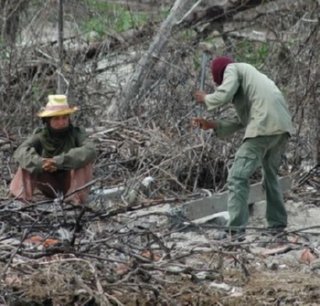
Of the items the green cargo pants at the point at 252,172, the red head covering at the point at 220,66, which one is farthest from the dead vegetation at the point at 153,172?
the red head covering at the point at 220,66

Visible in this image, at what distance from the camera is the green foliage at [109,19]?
48.8 ft

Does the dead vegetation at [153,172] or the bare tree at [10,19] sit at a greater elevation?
the bare tree at [10,19]

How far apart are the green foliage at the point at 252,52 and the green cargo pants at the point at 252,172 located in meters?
4.87

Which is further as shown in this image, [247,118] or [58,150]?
[58,150]

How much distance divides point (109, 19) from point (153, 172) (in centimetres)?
474

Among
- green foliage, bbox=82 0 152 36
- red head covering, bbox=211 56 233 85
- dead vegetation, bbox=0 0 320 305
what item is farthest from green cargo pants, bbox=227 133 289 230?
green foliage, bbox=82 0 152 36

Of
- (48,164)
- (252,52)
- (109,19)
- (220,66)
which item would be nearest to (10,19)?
(109,19)

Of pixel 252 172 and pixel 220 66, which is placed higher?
pixel 220 66

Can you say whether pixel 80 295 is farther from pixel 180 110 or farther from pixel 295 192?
pixel 180 110

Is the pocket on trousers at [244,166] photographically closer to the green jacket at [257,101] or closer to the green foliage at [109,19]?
the green jacket at [257,101]

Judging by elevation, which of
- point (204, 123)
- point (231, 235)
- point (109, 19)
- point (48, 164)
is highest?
point (109, 19)

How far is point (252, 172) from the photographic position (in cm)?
931

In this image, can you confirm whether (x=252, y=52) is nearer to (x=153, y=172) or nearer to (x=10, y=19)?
(x=10, y=19)

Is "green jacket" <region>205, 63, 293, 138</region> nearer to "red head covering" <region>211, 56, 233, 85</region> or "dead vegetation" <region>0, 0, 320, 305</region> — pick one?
"red head covering" <region>211, 56, 233, 85</region>
